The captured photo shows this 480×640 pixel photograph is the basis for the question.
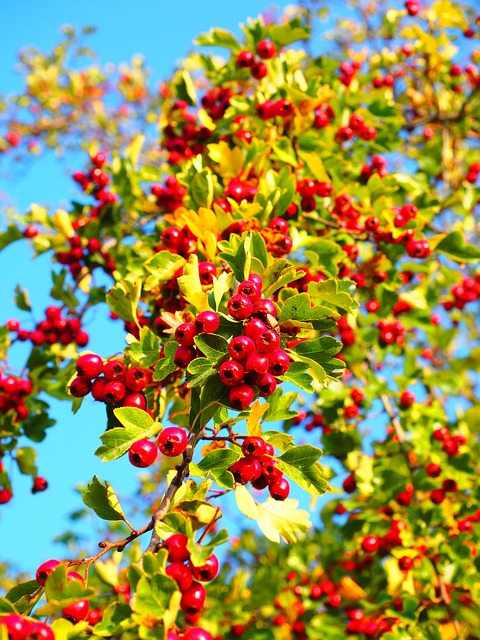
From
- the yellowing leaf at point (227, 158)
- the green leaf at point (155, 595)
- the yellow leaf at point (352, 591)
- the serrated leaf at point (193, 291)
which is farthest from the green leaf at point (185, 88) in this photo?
A: the yellow leaf at point (352, 591)

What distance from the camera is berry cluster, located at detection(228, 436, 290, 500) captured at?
1529 mm

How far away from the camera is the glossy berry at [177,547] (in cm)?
136

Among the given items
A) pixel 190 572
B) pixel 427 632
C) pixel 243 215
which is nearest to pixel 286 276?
pixel 243 215

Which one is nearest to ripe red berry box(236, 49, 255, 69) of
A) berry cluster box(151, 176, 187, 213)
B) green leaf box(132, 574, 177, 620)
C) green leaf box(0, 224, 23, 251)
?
berry cluster box(151, 176, 187, 213)

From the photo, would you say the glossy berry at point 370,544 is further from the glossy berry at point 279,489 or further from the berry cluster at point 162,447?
the berry cluster at point 162,447

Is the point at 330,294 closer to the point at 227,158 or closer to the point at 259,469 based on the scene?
the point at 259,469

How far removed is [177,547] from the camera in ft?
4.46

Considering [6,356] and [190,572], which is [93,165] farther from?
[190,572]

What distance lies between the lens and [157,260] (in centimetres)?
199

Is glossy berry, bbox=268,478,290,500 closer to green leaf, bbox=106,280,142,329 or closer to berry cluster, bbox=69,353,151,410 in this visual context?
berry cluster, bbox=69,353,151,410

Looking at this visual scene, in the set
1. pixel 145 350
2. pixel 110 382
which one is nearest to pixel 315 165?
pixel 145 350

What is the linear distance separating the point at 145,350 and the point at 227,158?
1020 millimetres

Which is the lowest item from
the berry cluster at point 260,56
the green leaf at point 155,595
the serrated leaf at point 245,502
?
the green leaf at point 155,595

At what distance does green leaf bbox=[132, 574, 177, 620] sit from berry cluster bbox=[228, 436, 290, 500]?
0.36 meters
